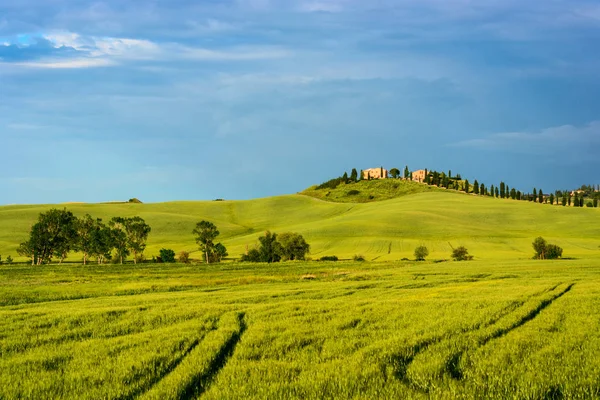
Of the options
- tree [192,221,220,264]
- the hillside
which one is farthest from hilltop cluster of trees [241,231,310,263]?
the hillside

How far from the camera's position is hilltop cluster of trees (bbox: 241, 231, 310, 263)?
304 feet

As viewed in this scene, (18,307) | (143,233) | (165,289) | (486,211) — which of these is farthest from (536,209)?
(18,307)

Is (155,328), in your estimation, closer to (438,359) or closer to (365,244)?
(438,359)

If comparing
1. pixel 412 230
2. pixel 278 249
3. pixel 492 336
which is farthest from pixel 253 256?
pixel 492 336

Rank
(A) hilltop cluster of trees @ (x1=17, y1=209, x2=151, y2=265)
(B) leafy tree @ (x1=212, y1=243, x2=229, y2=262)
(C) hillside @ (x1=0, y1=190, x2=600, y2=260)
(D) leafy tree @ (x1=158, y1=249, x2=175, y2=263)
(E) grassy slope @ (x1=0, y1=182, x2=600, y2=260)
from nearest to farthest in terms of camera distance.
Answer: (A) hilltop cluster of trees @ (x1=17, y1=209, x2=151, y2=265) → (D) leafy tree @ (x1=158, y1=249, x2=175, y2=263) → (B) leafy tree @ (x1=212, y1=243, x2=229, y2=262) → (C) hillside @ (x1=0, y1=190, x2=600, y2=260) → (E) grassy slope @ (x1=0, y1=182, x2=600, y2=260)

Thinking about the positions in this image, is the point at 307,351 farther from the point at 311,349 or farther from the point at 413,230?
the point at 413,230

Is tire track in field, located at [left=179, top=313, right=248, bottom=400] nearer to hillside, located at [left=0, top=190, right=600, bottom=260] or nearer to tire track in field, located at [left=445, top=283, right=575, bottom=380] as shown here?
tire track in field, located at [left=445, top=283, right=575, bottom=380]

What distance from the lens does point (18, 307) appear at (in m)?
24.2

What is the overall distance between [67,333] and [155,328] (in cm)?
259

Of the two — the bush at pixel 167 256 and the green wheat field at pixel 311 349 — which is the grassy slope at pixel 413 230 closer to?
the bush at pixel 167 256

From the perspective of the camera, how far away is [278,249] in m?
92.8

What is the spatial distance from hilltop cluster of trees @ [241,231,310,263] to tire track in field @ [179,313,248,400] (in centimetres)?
7720

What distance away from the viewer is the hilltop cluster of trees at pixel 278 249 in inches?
3644

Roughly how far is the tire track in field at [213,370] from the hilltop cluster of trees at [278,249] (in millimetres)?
77195
